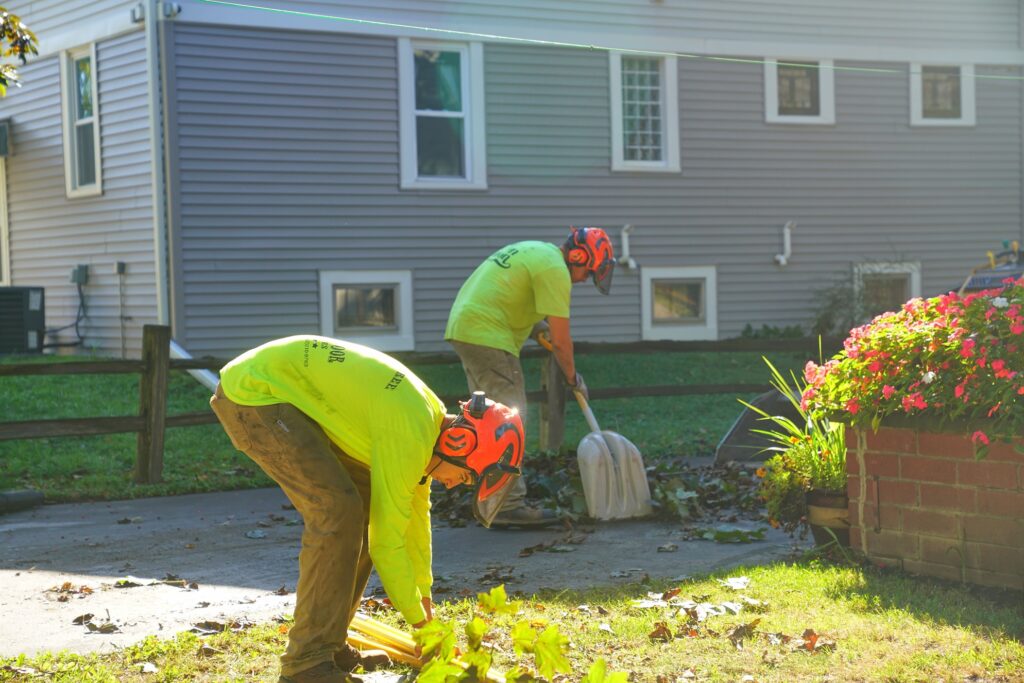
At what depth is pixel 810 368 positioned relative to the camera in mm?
6410

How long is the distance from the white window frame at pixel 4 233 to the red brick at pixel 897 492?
1423 centimetres

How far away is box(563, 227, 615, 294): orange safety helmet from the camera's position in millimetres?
7652

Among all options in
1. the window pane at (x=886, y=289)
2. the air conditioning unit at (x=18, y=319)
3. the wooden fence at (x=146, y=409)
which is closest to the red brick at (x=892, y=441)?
the wooden fence at (x=146, y=409)

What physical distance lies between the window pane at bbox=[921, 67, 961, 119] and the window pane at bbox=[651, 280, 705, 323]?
4.59m

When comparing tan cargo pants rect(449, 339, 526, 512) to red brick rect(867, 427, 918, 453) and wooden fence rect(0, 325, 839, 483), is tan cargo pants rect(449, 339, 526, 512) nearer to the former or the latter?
wooden fence rect(0, 325, 839, 483)

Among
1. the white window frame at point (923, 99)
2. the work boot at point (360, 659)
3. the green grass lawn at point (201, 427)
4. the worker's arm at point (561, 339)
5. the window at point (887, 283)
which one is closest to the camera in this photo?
the work boot at point (360, 659)

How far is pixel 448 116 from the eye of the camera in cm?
1535

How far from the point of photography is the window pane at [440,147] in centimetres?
1527

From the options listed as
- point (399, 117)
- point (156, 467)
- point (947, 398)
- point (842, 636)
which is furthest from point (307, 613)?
point (399, 117)

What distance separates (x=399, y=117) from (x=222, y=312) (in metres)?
3.15

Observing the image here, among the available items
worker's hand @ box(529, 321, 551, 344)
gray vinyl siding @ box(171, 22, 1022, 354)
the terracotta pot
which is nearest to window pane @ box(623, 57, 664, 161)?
gray vinyl siding @ box(171, 22, 1022, 354)

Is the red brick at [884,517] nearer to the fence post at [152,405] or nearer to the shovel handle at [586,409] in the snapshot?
the shovel handle at [586,409]

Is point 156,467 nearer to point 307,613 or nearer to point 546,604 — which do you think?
point 546,604

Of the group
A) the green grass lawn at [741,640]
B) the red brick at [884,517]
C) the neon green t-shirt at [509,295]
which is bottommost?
the green grass lawn at [741,640]
